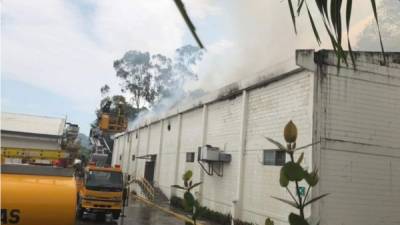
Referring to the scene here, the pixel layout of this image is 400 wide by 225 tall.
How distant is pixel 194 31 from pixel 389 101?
15.5 meters

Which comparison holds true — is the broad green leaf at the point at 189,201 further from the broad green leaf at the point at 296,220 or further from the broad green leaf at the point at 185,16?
the broad green leaf at the point at 185,16

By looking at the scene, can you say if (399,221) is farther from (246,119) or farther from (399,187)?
(246,119)

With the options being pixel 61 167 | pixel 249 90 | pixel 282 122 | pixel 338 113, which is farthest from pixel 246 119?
pixel 61 167

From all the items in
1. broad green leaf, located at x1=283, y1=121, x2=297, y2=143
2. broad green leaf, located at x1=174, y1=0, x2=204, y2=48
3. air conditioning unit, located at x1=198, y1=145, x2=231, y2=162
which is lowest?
broad green leaf, located at x1=283, y1=121, x2=297, y2=143

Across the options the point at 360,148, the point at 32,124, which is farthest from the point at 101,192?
the point at 32,124

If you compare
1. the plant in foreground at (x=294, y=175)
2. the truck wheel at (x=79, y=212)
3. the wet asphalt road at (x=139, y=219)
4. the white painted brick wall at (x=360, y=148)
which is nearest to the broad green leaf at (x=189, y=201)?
the plant in foreground at (x=294, y=175)

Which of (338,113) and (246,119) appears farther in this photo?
(246,119)

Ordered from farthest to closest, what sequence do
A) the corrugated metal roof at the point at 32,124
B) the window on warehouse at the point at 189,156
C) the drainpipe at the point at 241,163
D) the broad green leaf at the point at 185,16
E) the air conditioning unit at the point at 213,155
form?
1. the window on warehouse at the point at 189,156
2. the air conditioning unit at the point at 213,155
3. the drainpipe at the point at 241,163
4. the corrugated metal roof at the point at 32,124
5. the broad green leaf at the point at 185,16

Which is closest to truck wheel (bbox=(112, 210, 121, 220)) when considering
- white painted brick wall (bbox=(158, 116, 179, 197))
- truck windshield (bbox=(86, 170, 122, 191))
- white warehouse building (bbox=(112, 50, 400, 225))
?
truck windshield (bbox=(86, 170, 122, 191))

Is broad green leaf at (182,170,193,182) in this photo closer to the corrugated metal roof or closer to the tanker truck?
the tanker truck

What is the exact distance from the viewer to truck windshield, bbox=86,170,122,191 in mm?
18906

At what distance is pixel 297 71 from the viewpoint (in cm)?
1555

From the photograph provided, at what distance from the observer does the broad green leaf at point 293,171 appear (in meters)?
1.51

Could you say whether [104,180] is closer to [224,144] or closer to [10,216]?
[224,144]
